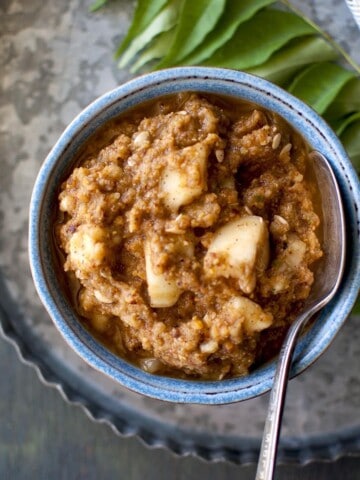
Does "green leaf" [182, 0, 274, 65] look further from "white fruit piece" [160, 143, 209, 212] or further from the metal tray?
"white fruit piece" [160, 143, 209, 212]

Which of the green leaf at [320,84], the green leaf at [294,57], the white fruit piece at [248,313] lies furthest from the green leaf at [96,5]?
the white fruit piece at [248,313]

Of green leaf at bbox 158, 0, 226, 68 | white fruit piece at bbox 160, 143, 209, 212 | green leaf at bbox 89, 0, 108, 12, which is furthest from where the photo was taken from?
green leaf at bbox 89, 0, 108, 12

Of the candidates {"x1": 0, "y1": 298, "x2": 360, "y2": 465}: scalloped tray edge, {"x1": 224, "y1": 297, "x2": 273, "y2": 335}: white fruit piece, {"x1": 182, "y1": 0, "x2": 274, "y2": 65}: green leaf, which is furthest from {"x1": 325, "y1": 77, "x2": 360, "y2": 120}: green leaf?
{"x1": 0, "y1": 298, "x2": 360, "y2": 465}: scalloped tray edge

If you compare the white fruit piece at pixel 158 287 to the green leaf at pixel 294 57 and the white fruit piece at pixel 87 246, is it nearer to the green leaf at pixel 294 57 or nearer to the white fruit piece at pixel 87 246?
the white fruit piece at pixel 87 246

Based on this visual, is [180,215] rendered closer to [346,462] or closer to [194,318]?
[194,318]

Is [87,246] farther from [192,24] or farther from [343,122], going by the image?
[343,122]

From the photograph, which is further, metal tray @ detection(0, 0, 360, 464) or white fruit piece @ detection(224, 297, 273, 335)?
metal tray @ detection(0, 0, 360, 464)

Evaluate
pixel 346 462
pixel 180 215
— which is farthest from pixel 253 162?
pixel 346 462
